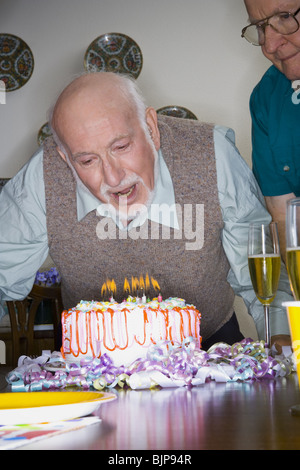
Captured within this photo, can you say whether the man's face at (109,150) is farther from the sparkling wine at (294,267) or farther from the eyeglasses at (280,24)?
the sparkling wine at (294,267)

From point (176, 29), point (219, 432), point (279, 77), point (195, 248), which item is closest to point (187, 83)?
point (176, 29)

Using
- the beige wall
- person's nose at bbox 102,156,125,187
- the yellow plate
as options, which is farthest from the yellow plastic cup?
the beige wall

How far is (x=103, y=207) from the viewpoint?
1.61 metres

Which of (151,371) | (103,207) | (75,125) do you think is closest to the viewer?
(151,371)

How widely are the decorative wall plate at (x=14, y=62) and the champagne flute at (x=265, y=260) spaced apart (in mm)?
3493

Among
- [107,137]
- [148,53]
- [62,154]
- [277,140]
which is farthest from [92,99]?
[148,53]

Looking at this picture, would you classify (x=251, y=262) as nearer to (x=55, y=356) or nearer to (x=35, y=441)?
(x=55, y=356)

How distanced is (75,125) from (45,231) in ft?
1.13

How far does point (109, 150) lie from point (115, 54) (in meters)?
2.91

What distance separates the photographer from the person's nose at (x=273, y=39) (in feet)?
4.83

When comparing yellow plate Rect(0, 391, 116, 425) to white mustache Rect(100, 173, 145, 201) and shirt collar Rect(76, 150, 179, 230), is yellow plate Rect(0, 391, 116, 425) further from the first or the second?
shirt collar Rect(76, 150, 179, 230)

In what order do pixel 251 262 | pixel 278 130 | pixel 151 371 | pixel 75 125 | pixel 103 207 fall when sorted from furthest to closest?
pixel 278 130, pixel 103 207, pixel 75 125, pixel 251 262, pixel 151 371

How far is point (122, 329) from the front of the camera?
99cm

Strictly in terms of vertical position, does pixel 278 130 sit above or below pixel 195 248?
above
